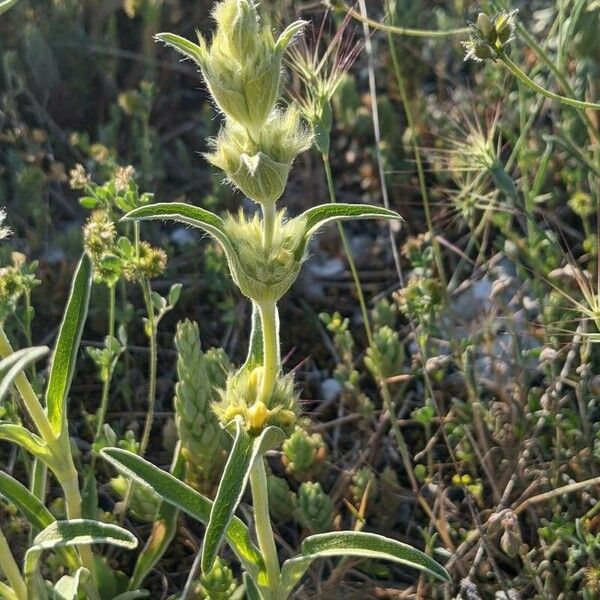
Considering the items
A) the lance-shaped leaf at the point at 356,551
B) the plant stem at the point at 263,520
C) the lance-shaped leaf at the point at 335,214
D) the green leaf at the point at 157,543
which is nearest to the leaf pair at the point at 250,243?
the lance-shaped leaf at the point at 335,214

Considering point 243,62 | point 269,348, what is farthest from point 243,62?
point 269,348

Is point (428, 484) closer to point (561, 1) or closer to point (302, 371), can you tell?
point (302, 371)

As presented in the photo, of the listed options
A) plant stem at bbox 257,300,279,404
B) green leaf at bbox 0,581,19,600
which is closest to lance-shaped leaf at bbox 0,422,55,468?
green leaf at bbox 0,581,19,600

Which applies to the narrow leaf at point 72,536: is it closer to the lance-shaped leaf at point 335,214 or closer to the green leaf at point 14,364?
the green leaf at point 14,364

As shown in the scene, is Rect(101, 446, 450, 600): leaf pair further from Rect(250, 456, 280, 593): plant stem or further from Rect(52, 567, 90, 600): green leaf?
Rect(52, 567, 90, 600): green leaf

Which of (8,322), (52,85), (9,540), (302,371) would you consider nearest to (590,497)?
(302,371)

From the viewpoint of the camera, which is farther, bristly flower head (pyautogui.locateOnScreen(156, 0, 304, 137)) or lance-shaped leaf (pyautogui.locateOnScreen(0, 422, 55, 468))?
lance-shaped leaf (pyautogui.locateOnScreen(0, 422, 55, 468))

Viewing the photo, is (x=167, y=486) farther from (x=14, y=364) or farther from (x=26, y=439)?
(x=14, y=364)
